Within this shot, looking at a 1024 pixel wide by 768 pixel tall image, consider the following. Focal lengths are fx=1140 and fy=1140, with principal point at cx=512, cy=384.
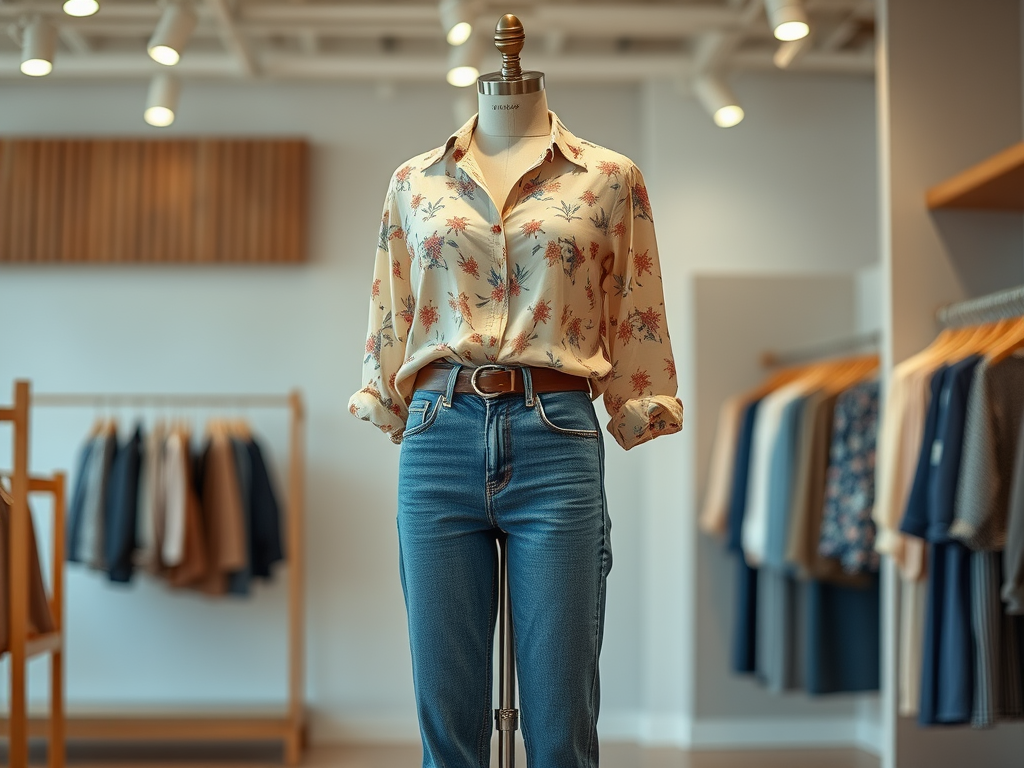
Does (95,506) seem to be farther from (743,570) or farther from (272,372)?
(743,570)

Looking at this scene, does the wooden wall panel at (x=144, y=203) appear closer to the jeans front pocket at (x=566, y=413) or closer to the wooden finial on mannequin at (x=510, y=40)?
the wooden finial on mannequin at (x=510, y=40)

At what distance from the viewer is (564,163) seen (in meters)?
1.71

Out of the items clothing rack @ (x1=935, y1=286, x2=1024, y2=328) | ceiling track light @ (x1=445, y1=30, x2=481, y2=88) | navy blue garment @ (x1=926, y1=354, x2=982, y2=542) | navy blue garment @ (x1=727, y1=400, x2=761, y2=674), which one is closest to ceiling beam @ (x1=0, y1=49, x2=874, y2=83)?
ceiling track light @ (x1=445, y1=30, x2=481, y2=88)

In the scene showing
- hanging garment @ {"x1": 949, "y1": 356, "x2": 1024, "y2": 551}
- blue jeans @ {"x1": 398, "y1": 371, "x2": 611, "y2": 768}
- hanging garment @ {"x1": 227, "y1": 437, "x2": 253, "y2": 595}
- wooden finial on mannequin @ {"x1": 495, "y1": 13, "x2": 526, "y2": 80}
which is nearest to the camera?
blue jeans @ {"x1": 398, "y1": 371, "x2": 611, "y2": 768}

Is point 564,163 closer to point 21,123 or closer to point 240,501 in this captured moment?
point 240,501

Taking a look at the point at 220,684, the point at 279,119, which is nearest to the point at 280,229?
the point at 279,119

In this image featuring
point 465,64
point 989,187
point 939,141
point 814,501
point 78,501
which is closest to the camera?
point 989,187

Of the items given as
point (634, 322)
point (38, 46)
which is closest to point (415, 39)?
point (38, 46)

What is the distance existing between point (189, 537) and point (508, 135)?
300 cm

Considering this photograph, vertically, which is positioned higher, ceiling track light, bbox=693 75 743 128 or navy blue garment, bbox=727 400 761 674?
ceiling track light, bbox=693 75 743 128

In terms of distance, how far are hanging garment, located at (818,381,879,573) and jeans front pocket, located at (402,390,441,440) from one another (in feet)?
7.69

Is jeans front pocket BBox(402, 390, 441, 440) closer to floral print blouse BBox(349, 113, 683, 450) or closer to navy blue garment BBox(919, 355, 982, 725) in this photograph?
floral print blouse BBox(349, 113, 683, 450)

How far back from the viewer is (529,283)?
1.63 meters

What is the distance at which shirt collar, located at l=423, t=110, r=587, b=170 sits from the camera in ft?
5.55
